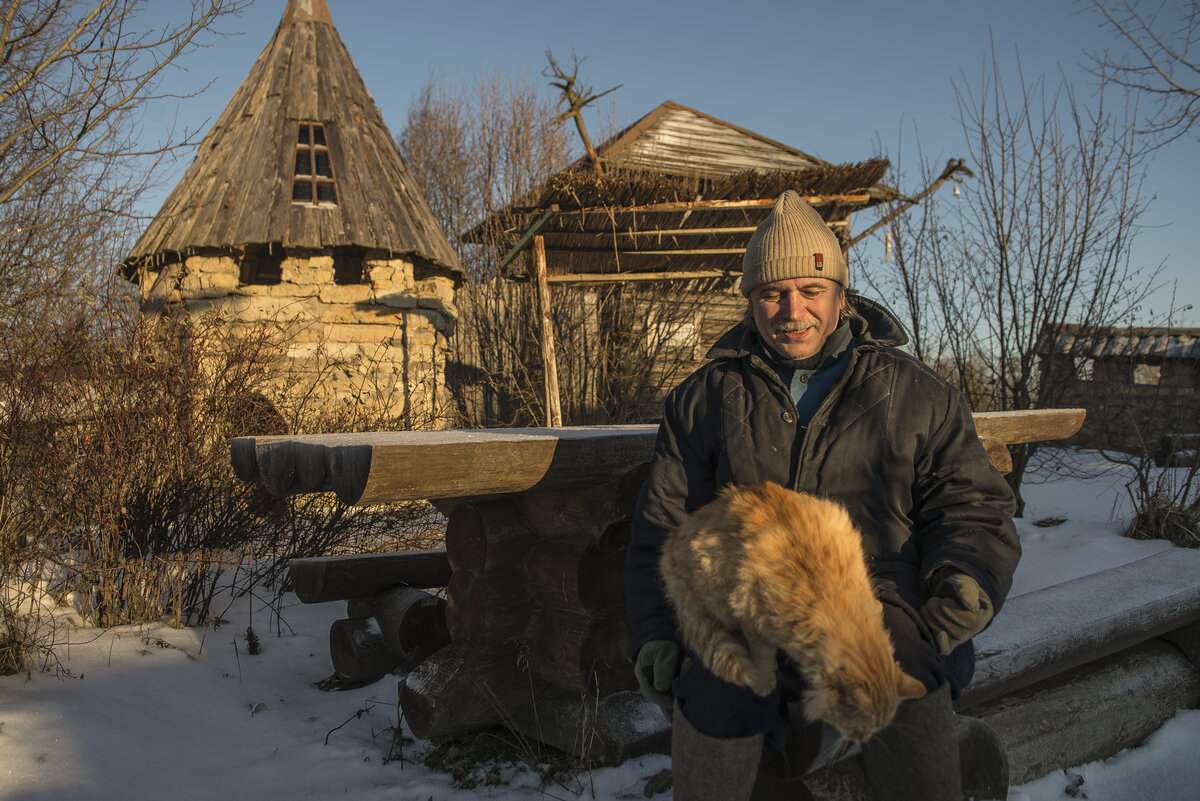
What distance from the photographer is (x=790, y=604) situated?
138cm

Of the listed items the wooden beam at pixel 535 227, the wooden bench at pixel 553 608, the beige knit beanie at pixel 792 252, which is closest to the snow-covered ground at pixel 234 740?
the wooden bench at pixel 553 608

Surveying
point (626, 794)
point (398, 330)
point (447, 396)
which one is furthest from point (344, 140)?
point (626, 794)

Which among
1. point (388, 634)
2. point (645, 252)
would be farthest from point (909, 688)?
point (645, 252)

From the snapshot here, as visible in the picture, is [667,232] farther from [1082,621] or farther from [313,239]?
[1082,621]

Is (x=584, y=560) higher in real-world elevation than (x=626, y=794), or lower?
higher

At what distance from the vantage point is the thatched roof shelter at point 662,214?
6430mm

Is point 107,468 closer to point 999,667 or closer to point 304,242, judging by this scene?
point 999,667

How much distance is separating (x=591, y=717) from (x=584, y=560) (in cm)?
51

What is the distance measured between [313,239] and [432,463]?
716 cm

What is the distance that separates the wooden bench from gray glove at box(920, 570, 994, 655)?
756 mm

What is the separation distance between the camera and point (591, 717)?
258 centimetres

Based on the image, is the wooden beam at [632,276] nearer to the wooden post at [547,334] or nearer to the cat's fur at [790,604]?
the wooden post at [547,334]

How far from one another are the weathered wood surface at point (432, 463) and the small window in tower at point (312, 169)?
7.33 m

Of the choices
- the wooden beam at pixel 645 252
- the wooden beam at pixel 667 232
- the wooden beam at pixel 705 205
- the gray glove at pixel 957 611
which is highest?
the wooden beam at pixel 705 205
